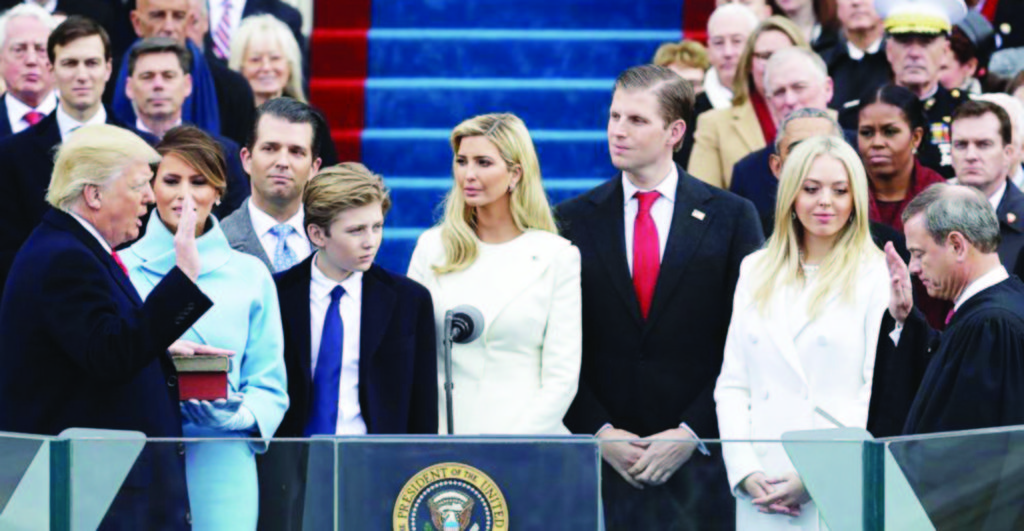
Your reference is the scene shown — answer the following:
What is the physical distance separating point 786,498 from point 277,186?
8.30 feet

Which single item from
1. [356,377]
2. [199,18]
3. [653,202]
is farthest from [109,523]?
[199,18]

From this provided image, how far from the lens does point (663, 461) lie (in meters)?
4.72

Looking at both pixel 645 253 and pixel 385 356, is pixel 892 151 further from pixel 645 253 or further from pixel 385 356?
pixel 385 356

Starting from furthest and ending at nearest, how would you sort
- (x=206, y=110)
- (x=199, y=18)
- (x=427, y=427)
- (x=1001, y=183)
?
(x=199, y=18), (x=206, y=110), (x=1001, y=183), (x=427, y=427)

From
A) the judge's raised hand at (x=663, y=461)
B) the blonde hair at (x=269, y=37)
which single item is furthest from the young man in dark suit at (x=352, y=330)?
the blonde hair at (x=269, y=37)

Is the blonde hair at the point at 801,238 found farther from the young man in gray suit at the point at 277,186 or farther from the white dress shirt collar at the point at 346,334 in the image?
the young man in gray suit at the point at 277,186

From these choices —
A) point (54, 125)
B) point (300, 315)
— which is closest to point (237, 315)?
point (300, 315)

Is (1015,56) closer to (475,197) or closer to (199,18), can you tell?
(199,18)

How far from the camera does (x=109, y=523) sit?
15.3ft

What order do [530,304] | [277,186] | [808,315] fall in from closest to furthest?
[808,315] → [530,304] → [277,186]

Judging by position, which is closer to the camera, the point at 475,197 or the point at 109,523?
the point at 109,523

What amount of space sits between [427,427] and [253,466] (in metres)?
1.21

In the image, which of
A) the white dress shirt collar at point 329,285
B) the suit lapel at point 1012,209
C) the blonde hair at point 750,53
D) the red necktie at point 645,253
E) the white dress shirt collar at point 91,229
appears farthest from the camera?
the blonde hair at point 750,53

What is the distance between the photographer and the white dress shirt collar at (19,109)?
866 centimetres
